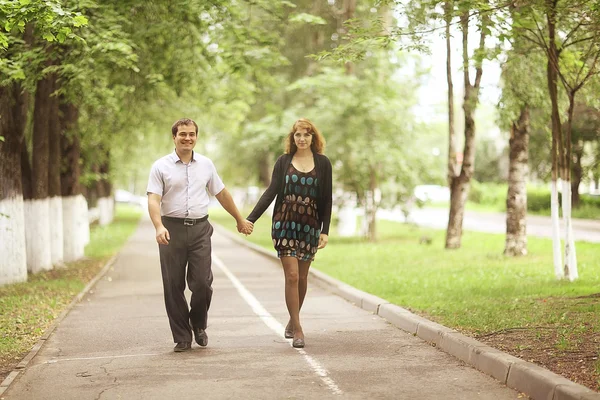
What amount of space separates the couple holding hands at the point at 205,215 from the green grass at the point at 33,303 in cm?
170

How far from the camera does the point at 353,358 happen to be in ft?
26.0

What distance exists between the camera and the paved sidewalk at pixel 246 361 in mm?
6637

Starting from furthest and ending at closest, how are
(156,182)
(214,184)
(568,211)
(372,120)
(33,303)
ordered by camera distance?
(372,120), (568,211), (33,303), (214,184), (156,182)

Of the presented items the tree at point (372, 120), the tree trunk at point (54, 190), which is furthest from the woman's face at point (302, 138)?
the tree at point (372, 120)

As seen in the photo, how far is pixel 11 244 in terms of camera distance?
14.5m

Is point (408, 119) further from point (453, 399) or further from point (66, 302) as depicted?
point (453, 399)

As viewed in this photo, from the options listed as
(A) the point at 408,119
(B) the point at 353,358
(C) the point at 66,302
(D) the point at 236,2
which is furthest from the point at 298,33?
(B) the point at 353,358

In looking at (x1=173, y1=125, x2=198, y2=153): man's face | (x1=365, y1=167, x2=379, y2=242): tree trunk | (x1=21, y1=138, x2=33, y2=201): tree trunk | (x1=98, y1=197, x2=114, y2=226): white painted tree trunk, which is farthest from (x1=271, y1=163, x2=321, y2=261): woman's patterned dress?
(x1=98, y1=197, x2=114, y2=226): white painted tree trunk

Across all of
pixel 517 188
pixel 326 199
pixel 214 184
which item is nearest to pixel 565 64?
pixel 517 188

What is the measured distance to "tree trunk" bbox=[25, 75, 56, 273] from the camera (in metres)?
16.5

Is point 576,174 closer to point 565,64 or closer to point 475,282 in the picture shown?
point 565,64

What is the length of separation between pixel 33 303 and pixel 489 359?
7.35 metres

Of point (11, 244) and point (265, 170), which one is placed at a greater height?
point (265, 170)

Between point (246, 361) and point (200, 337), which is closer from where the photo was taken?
point (246, 361)
